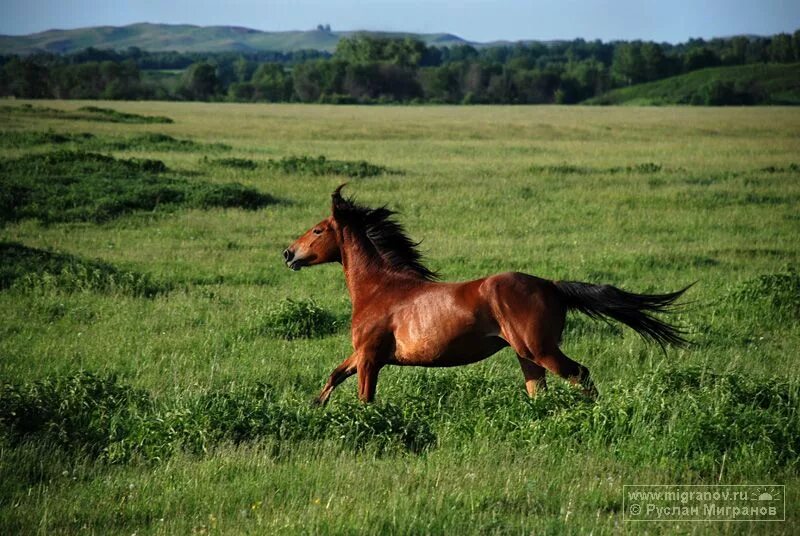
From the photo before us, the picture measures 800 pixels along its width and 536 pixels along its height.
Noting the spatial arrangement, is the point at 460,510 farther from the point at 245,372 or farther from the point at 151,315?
the point at 151,315

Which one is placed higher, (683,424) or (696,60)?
(696,60)

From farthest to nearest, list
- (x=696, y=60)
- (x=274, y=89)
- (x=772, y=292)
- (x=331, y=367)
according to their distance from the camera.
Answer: (x=696, y=60), (x=274, y=89), (x=772, y=292), (x=331, y=367)

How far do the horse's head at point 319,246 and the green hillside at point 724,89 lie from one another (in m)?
105

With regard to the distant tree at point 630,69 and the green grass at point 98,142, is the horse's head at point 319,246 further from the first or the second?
Answer: the distant tree at point 630,69

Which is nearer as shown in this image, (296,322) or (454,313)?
(454,313)

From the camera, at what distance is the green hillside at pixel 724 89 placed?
10781cm

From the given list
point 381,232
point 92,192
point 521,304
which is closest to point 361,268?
point 381,232

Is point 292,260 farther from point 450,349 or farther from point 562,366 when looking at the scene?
point 562,366

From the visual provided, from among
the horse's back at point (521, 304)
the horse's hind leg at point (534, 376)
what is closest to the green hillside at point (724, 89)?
the horse's hind leg at point (534, 376)

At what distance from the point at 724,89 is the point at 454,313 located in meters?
107

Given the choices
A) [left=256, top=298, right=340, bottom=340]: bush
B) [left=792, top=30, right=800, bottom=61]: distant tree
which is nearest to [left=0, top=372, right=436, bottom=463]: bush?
[left=256, top=298, right=340, bottom=340]: bush

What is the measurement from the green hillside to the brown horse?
10516cm

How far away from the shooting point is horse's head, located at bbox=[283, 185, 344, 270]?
8812mm

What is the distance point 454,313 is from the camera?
7.71 m
